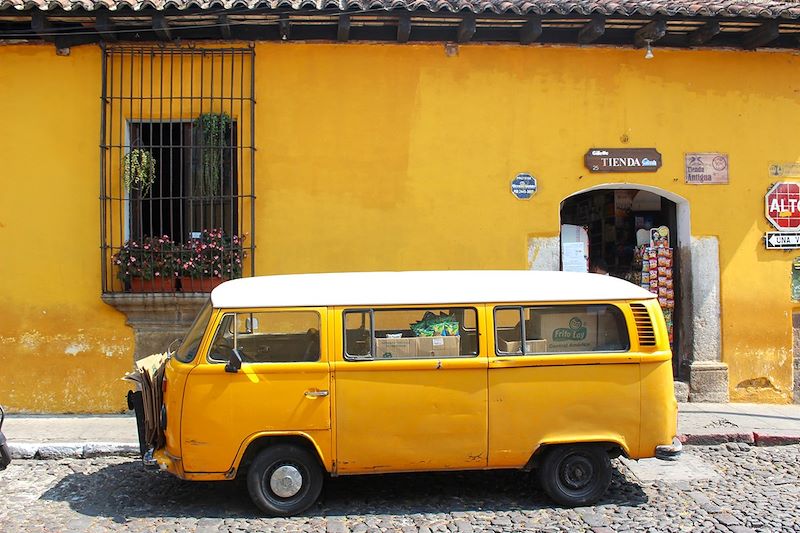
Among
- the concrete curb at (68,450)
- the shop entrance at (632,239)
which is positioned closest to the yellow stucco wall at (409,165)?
the shop entrance at (632,239)

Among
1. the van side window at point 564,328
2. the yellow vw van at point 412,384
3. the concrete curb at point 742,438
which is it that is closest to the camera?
the yellow vw van at point 412,384

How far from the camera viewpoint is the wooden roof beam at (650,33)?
25.5ft

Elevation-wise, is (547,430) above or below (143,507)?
above

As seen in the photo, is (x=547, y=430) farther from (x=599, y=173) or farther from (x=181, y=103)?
(x=181, y=103)

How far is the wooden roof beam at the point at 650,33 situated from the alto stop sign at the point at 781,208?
242cm

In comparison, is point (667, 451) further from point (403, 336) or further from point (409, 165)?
point (409, 165)

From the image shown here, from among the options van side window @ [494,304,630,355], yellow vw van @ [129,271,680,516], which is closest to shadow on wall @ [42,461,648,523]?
yellow vw van @ [129,271,680,516]

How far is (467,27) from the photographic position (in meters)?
7.74

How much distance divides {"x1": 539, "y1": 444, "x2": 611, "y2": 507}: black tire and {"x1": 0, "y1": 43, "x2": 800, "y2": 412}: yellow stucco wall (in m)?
3.30

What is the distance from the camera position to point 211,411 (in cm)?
498

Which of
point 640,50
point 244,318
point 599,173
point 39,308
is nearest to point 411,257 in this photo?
point 599,173

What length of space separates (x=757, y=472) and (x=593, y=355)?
232 cm

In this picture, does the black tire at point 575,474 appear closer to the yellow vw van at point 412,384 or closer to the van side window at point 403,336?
the yellow vw van at point 412,384

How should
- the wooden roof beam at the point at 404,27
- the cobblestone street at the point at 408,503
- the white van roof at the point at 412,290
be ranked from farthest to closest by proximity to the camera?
the wooden roof beam at the point at 404,27, the white van roof at the point at 412,290, the cobblestone street at the point at 408,503
